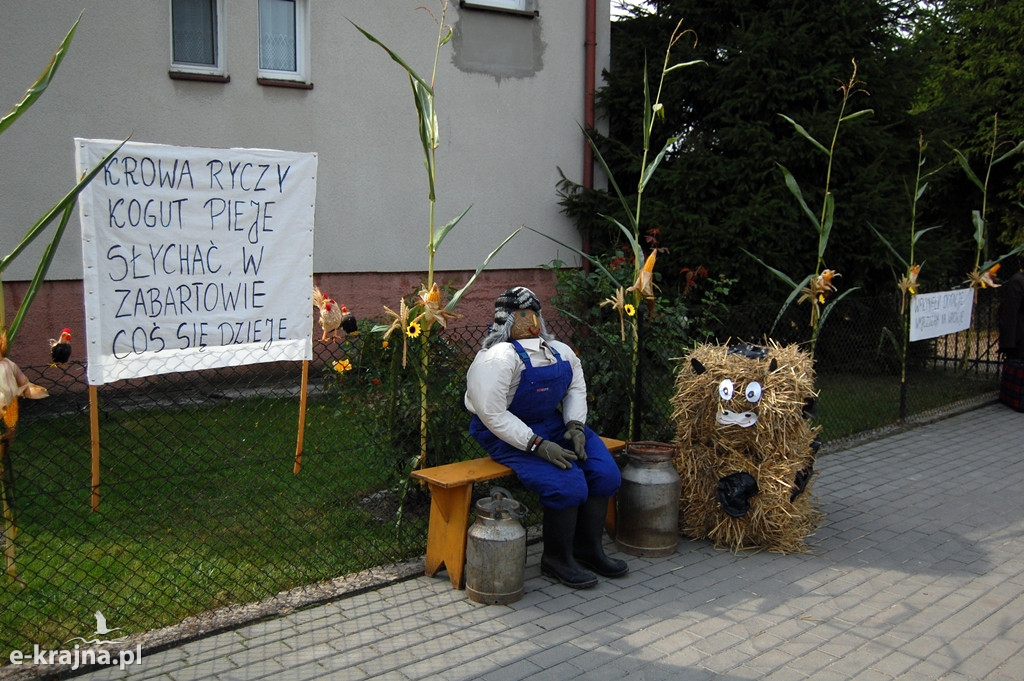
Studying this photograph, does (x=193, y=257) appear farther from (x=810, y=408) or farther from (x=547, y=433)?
(x=810, y=408)

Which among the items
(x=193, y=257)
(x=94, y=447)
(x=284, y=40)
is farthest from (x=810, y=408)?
(x=284, y=40)

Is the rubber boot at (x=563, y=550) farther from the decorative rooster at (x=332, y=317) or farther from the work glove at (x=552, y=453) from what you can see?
the decorative rooster at (x=332, y=317)

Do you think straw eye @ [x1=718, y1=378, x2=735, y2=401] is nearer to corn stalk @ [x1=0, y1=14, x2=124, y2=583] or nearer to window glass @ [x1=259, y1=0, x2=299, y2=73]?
corn stalk @ [x1=0, y1=14, x2=124, y2=583]

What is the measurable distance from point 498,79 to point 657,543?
7.43m

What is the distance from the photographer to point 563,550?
4926 mm

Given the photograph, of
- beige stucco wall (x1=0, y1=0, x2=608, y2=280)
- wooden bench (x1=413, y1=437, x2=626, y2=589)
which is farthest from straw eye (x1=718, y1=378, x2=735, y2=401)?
beige stucco wall (x1=0, y1=0, x2=608, y2=280)

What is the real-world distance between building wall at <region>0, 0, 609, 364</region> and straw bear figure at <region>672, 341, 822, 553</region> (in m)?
5.59

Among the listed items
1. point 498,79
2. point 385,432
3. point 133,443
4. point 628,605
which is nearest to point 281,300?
point 385,432

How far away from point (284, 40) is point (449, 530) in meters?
7.02

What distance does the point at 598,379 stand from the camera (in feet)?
21.6

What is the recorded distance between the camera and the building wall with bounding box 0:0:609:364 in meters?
8.52

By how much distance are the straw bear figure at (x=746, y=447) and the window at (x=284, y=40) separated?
20.7 ft

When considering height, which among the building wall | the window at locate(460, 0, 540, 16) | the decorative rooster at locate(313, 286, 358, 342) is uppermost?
the window at locate(460, 0, 540, 16)

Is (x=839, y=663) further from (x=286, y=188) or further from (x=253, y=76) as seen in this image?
(x=253, y=76)
